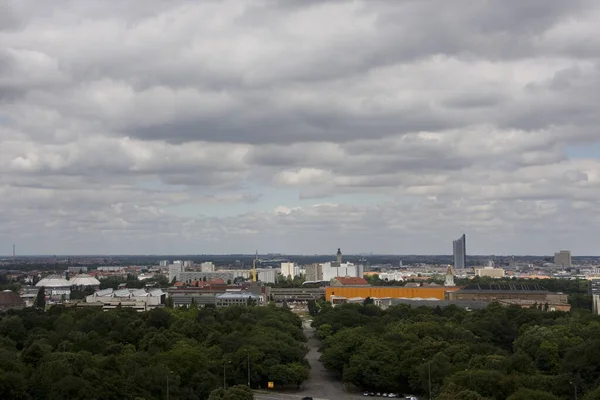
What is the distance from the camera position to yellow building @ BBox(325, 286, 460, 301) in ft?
508

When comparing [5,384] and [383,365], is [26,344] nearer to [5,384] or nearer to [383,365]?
[5,384]

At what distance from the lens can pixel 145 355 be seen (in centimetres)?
5891

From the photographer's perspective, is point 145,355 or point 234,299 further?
point 234,299

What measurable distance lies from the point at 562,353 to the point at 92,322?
4379 cm

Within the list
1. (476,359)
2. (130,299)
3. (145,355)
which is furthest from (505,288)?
(145,355)

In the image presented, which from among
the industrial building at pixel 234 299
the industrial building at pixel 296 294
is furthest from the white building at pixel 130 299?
the industrial building at pixel 296 294

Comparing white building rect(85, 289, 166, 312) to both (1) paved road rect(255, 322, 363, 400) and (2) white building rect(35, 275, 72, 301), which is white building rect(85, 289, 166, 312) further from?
(1) paved road rect(255, 322, 363, 400)

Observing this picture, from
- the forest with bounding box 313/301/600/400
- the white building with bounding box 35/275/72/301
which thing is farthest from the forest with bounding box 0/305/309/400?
the white building with bounding box 35/275/72/301

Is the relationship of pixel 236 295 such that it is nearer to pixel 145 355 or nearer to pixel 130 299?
pixel 130 299

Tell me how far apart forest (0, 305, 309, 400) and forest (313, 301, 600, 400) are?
17.1ft

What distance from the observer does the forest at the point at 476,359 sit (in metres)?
48.3

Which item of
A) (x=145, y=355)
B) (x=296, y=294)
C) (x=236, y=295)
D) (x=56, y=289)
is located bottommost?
(x=296, y=294)

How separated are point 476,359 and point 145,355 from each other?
22817mm

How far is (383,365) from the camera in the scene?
62125 millimetres
